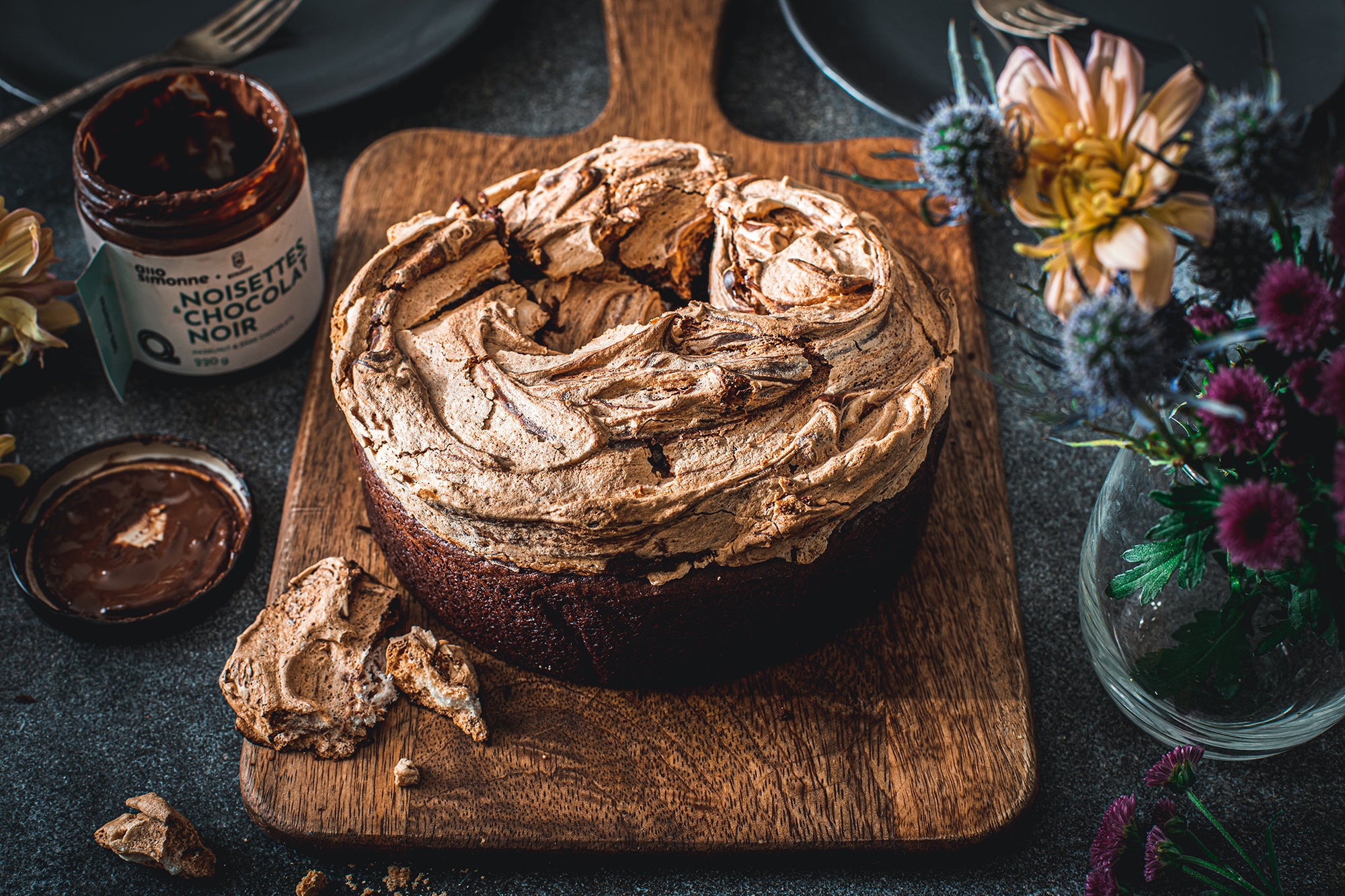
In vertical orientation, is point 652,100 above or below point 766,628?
above

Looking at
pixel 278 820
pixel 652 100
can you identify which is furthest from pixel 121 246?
pixel 652 100

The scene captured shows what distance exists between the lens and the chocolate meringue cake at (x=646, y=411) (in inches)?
45.6

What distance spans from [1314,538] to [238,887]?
3.76 ft

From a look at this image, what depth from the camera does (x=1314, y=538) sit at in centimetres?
92

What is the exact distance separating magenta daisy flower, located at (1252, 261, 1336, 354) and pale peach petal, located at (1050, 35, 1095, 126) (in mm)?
173

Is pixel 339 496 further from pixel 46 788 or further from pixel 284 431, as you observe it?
pixel 46 788

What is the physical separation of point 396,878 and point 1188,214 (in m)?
1.04

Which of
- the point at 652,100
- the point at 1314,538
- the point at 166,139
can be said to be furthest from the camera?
the point at 652,100

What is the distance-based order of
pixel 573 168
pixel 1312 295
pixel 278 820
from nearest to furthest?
pixel 1312 295
pixel 278 820
pixel 573 168

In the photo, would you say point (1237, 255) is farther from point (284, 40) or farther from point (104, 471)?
point (284, 40)

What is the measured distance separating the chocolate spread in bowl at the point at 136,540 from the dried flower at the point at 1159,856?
1142mm

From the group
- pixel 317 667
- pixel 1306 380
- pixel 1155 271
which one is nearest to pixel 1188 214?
pixel 1155 271

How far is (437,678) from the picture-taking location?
1.31 m

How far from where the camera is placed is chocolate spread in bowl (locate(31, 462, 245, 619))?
4.69 ft
